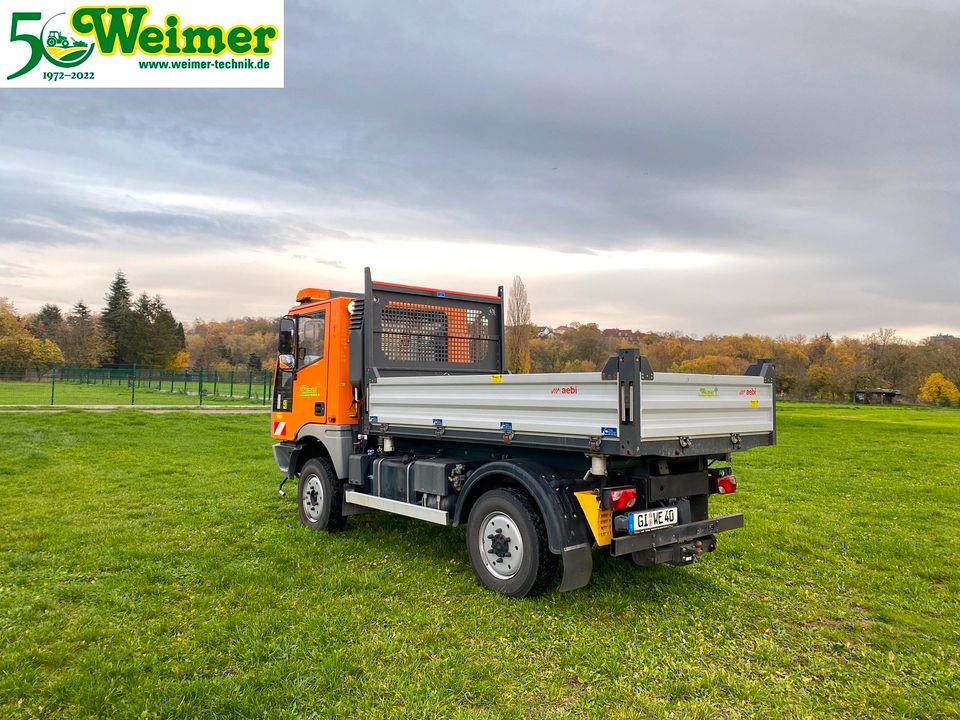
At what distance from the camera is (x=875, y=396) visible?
69.7 m

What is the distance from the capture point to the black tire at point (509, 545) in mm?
5000

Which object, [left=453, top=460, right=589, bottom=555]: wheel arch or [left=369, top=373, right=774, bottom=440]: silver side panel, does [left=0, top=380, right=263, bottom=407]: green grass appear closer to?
[left=369, top=373, right=774, bottom=440]: silver side panel

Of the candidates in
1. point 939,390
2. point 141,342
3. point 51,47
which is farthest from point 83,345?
point 939,390

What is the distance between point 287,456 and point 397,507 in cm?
246

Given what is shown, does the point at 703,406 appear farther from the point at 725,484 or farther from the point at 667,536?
the point at 725,484

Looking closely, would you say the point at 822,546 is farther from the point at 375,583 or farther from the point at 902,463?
the point at 902,463

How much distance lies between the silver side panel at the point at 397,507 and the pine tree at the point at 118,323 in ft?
237

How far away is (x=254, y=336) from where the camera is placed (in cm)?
7156

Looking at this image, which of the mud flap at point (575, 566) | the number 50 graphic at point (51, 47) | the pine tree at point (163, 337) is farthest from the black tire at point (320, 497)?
the pine tree at point (163, 337)

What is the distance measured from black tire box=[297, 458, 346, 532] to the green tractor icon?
29.6 ft

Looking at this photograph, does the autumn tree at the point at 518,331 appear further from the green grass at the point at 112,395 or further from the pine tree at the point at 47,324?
the pine tree at the point at 47,324

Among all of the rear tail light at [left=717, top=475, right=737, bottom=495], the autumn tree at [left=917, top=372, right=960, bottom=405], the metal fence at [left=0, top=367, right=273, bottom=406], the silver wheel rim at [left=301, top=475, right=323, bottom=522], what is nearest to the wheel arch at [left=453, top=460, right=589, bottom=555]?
the rear tail light at [left=717, top=475, right=737, bottom=495]

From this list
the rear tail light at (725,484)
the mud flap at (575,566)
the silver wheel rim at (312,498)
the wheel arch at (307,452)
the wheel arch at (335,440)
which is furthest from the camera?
the wheel arch at (307,452)

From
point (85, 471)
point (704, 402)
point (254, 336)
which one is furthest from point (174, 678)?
point (254, 336)
